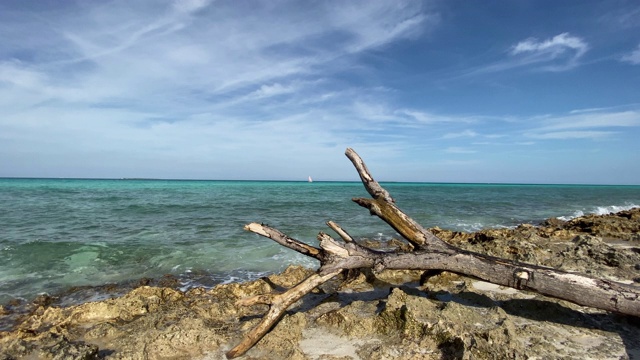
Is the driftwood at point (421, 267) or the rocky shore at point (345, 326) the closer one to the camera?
the rocky shore at point (345, 326)

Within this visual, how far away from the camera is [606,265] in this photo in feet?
20.5

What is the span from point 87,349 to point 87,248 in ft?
22.5

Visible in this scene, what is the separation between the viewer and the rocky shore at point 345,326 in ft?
11.5

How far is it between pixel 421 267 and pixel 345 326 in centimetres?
130

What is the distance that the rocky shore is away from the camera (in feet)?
11.5

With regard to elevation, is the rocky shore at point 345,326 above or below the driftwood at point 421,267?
below

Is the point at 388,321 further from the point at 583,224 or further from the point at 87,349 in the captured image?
the point at 583,224

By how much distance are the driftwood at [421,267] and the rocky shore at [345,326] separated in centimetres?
31

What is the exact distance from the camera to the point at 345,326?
4062mm

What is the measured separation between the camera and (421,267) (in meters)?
4.55

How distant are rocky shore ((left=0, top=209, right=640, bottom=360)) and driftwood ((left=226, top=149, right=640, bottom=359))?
1.00 feet

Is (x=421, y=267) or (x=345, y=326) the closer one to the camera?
(x=345, y=326)

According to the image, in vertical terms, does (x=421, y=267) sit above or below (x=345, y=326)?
above

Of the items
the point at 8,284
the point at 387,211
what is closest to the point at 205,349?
the point at 387,211
